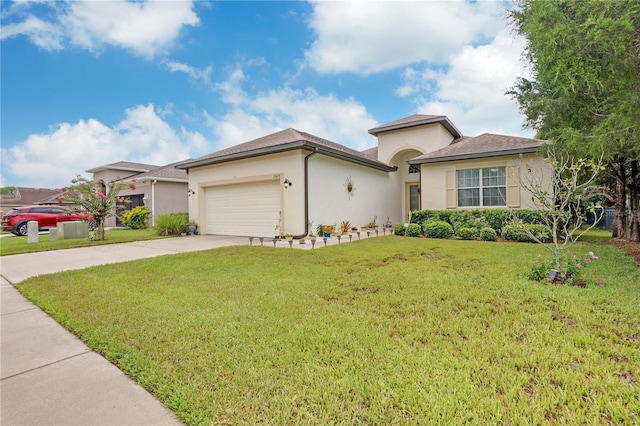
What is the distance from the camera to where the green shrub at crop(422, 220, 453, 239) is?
10.5 meters

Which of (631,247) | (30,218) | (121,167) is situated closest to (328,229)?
(631,247)

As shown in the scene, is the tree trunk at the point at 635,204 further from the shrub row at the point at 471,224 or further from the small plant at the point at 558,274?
A: the small plant at the point at 558,274

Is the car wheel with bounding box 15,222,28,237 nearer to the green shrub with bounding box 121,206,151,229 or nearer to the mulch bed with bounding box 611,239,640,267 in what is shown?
the green shrub with bounding box 121,206,151,229

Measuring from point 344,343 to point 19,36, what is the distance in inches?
548

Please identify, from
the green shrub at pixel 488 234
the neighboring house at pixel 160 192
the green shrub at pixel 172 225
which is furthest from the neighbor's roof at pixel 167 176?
the green shrub at pixel 488 234

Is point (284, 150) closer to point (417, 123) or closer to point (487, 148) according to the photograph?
point (487, 148)

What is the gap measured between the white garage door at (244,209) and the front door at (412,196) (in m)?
8.92

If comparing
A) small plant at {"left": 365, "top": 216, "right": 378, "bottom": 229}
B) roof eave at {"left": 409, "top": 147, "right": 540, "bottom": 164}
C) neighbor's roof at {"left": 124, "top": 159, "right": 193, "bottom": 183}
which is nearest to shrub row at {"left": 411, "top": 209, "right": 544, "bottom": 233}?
roof eave at {"left": 409, "top": 147, "right": 540, "bottom": 164}

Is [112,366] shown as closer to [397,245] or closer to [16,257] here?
[397,245]

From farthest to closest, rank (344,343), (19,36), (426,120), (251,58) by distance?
(426,120), (251,58), (19,36), (344,343)

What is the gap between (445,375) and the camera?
2.19 m

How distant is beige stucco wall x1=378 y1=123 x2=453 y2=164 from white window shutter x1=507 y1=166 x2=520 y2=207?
15.9 feet

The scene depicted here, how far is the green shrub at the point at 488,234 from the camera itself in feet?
31.7

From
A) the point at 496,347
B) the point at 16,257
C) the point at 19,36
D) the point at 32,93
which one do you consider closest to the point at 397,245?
the point at 496,347
